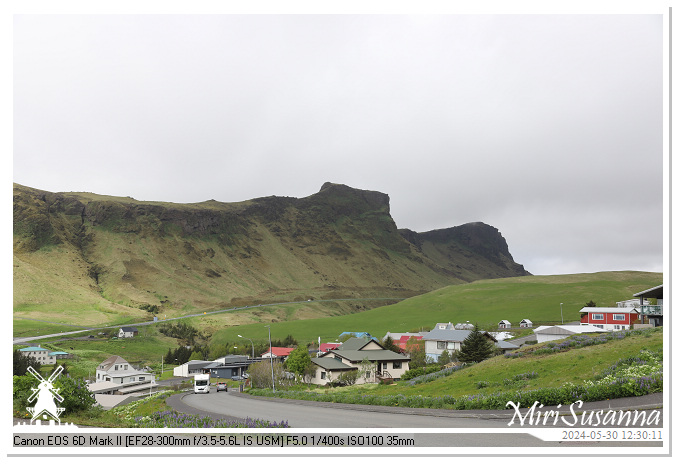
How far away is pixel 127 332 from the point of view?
13062 cm

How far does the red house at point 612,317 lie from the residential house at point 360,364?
4310 cm

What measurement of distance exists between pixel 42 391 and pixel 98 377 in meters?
80.5

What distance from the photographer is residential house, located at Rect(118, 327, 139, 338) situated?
128000 mm

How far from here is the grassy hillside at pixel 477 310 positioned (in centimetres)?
14825

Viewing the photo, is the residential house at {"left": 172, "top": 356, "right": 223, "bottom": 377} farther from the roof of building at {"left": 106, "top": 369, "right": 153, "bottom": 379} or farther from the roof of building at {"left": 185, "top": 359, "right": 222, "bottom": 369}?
the roof of building at {"left": 106, "top": 369, "right": 153, "bottom": 379}

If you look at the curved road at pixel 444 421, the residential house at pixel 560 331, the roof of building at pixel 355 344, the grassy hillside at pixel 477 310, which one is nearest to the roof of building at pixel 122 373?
the roof of building at pixel 355 344

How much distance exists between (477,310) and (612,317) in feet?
265

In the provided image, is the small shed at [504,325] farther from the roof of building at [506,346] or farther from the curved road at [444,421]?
the curved road at [444,421]

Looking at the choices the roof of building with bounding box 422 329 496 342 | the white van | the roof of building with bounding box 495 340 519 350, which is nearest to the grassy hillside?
the roof of building with bounding box 422 329 496 342

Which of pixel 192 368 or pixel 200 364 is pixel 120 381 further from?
pixel 200 364

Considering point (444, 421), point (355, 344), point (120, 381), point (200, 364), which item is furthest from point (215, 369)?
point (444, 421)
